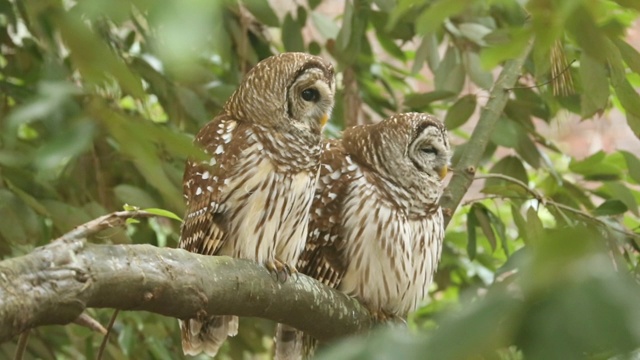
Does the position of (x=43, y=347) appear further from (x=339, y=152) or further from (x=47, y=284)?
(x=47, y=284)

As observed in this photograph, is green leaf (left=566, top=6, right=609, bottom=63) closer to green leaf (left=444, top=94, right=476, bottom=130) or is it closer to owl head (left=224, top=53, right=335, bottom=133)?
owl head (left=224, top=53, right=335, bottom=133)

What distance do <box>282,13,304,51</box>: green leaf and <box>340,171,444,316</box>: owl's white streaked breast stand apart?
71 cm

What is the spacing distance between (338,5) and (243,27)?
141 inches

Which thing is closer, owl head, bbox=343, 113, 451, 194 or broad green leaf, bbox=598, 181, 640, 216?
owl head, bbox=343, 113, 451, 194

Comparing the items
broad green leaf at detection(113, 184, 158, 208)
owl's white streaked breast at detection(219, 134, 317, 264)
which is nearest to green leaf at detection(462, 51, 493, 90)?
A: owl's white streaked breast at detection(219, 134, 317, 264)

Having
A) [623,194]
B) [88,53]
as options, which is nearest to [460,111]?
[623,194]

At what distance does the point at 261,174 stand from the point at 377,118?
1.95 m

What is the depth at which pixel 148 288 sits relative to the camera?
143 cm

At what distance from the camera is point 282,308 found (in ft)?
6.27

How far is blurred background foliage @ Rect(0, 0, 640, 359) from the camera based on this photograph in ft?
1.32

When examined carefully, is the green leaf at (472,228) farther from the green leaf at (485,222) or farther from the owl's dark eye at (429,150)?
the owl's dark eye at (429,150)

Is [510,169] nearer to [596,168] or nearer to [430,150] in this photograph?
[596,168]

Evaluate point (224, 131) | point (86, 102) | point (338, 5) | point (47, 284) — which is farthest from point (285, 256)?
point (338, 5)

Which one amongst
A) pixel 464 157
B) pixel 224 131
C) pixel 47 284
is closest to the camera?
pixel 47 284
